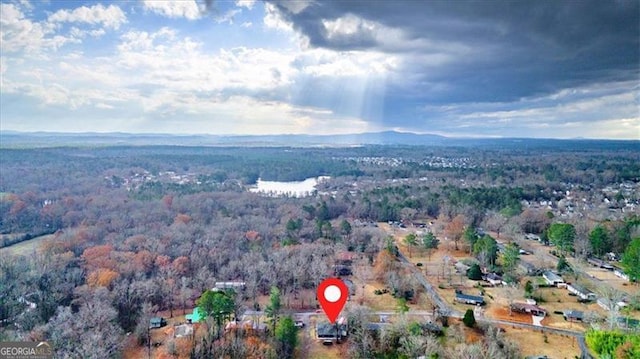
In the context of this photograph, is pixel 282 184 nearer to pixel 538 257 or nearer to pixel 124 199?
pixel 124 199

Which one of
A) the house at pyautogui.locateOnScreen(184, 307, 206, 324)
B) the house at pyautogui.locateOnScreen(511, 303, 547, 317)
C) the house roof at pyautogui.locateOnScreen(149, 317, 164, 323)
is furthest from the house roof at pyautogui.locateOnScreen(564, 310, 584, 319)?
the house roof at pyautogui.locateOnScreen(149, 317, 164, 323)

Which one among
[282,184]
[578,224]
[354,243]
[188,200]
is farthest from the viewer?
[282,184]

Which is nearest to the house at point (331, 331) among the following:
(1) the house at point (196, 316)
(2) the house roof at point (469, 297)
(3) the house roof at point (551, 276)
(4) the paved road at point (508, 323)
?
(1) the house at point (196, 316)

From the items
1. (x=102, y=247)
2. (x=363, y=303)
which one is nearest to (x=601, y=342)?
(x=363, y=303)

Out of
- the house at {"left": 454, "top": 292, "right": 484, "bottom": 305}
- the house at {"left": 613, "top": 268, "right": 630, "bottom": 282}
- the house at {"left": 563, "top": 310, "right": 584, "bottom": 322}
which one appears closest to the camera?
the house at {"left": 563, "top": 310, "right": 584, "bottom": 322}

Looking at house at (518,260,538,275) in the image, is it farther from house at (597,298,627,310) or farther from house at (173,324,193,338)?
house at (173,324,193,338)

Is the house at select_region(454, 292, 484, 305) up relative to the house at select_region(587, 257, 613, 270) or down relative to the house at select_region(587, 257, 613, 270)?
down
